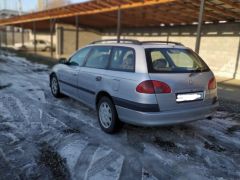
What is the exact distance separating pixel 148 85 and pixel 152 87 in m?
0.07

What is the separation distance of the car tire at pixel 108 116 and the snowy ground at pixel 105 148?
0.45 ft

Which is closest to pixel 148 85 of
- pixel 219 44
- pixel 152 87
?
pixel 152 87

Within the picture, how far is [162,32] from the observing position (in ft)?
56.8

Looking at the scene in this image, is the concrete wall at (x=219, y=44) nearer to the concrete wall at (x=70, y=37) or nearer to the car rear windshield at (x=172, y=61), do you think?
the car rear windshield at (x=172, y=61)

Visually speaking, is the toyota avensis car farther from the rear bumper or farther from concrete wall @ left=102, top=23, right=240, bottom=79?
concrete wall @ left=102, top=23, right=240, bottom=79

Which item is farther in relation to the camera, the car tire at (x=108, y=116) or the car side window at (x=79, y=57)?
the car side window at (x=79, y=57)

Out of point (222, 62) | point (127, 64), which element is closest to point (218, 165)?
point (127, 64)

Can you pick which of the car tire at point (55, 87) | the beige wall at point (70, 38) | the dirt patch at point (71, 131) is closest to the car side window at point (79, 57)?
the car tire at point (55, 87)

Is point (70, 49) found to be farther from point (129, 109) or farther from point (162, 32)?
point (129, 109)

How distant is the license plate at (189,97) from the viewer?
3.94 meters

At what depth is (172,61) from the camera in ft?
14.2

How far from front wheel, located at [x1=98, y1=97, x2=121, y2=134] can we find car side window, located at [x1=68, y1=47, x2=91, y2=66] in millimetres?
1351

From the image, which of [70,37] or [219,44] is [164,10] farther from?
[70,37]

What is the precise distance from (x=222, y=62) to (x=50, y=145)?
1183 centimetres
